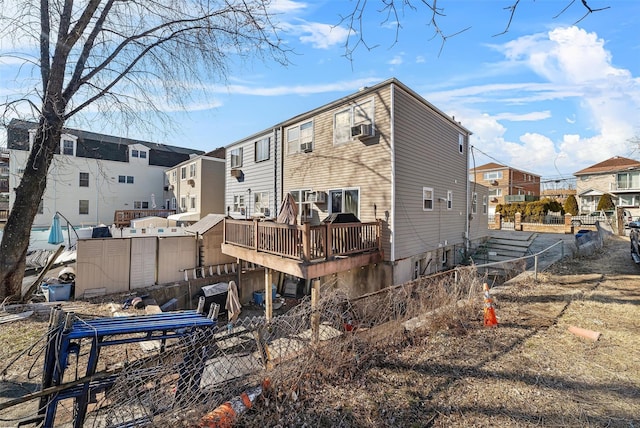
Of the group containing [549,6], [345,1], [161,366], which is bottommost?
[161,366]

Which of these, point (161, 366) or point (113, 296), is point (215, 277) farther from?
point (161, 366)

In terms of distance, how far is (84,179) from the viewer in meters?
24.1

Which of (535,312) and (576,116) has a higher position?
(576,116)

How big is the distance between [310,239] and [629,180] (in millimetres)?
A: 41070

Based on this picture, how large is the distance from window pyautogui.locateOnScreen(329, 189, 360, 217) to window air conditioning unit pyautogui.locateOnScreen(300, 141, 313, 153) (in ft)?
7.17

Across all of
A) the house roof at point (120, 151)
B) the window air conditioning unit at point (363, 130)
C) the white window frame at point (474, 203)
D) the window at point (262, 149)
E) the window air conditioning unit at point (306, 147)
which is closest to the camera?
the window air conditioning unit at point (363, 130)

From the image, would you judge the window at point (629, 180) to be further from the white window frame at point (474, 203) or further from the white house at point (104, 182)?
the white house at point (104, 182)

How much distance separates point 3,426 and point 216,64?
7.21 metres

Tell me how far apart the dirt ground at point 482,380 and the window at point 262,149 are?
10319mm

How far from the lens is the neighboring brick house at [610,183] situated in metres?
29.5

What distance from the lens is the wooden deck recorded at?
278 inches

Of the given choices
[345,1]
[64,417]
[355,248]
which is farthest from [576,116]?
[64,417]

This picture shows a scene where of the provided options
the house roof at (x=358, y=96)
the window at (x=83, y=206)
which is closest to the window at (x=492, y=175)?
the house roof at (x=358, y=96)

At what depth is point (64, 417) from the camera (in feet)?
10.1
